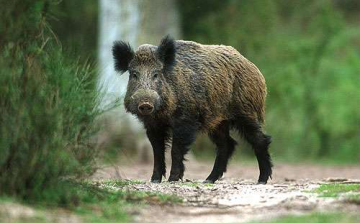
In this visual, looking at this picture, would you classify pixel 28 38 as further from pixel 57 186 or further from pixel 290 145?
pixel 290 145

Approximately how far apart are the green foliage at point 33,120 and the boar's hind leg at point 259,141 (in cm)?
356

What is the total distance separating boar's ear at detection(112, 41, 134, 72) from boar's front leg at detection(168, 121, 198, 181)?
3.46ft

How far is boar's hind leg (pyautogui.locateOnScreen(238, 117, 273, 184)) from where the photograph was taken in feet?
42.5

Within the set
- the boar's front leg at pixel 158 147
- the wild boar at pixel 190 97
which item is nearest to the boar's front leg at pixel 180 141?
the wild boar at pixel 190 97

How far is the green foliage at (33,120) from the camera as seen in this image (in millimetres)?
8523

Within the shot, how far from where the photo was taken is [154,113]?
12.0 metres

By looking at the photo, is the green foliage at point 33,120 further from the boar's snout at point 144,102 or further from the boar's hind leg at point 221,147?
the boar's hind leg at point 221,147

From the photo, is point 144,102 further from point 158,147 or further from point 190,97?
point 158,147

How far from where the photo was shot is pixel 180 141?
1220cm

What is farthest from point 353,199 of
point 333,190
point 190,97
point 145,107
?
point 190,97

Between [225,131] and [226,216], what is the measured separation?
4.53 m

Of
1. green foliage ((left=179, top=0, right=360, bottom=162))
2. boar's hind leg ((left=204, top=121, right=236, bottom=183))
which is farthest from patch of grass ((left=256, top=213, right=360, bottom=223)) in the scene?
green foliage ((left=179, top=0, right=360, bottom=162))

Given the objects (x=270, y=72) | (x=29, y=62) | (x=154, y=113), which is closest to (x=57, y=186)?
(x=29, y=62)

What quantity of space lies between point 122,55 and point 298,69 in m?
14.4
